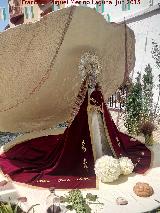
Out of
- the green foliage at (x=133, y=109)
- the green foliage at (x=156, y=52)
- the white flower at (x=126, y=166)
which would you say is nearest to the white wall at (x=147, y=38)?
the green foliage at (x=156, y=52)

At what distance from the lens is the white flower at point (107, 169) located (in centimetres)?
876

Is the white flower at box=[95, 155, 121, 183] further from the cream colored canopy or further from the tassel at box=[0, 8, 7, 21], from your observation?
the tassel at box=[0, 8, 7, 21]

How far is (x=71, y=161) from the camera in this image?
32.2 feet

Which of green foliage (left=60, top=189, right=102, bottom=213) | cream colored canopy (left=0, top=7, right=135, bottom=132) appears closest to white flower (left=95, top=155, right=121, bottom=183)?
green foliage (left=60, top=189, right=102, bottom=213)

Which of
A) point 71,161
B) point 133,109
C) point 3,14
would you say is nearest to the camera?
point 71,161

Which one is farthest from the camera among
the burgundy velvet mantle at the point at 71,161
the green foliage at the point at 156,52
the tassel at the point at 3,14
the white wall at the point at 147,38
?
the tassel at the point at 3,14

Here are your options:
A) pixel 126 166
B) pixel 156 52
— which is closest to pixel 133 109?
pixel 126 166

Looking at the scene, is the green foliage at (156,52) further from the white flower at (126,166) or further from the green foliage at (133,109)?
the white flower at (126,166)

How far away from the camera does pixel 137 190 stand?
27.5 feet

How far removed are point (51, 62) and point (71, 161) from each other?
276 cm

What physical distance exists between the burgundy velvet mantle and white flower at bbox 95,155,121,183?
329 millimetres

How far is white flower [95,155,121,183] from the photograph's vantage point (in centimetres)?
876

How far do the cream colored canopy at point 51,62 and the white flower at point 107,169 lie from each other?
9.61ft

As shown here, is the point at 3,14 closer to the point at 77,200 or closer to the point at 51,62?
the point at 51,62
